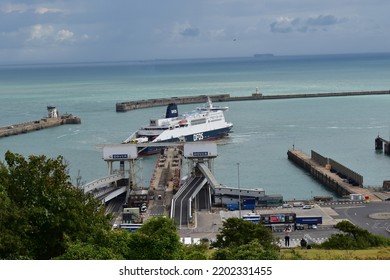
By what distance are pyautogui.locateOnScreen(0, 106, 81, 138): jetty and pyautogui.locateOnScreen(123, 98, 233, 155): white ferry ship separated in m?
4.90

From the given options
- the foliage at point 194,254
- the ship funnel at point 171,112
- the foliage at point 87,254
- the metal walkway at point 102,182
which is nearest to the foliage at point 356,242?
the foliage at point 194,254

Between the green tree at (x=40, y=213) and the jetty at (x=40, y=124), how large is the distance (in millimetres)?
19514

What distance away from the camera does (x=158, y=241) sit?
414 cm

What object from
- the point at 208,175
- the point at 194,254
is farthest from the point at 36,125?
the point at 194,254

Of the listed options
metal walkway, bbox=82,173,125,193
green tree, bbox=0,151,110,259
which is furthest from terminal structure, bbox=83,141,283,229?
green tree, bbox=0,151,110,259

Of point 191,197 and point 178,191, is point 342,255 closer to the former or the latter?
point 191,197

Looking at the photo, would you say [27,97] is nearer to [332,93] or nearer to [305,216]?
[332,93]

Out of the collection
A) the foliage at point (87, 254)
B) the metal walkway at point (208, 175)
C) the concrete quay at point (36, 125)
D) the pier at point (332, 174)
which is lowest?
the pier at point (332, 174)

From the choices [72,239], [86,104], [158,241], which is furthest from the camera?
[86,104]

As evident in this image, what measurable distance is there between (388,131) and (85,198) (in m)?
18.2

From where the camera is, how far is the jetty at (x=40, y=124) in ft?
80.3

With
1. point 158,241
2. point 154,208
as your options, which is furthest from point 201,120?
point 158,241

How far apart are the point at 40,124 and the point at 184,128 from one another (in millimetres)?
6502

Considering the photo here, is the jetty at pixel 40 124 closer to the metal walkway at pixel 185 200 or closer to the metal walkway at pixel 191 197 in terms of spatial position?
the metal walkway at pixel 191 197
